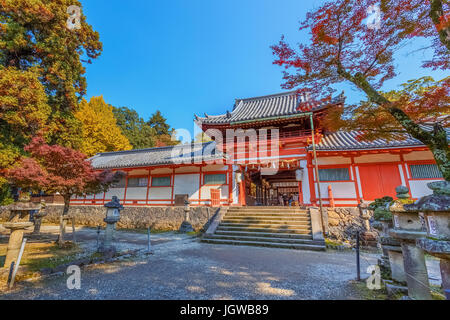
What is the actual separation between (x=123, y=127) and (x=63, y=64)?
2725 centimetres

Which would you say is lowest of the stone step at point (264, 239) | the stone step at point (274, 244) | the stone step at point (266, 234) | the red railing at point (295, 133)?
the stone step at point (274, 244)

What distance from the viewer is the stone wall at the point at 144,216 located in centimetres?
1087

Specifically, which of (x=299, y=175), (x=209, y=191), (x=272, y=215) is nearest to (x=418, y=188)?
(x=299, y=175)

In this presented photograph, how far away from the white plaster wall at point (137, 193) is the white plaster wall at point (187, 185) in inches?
104

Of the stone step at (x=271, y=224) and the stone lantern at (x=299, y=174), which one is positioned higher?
the stone lantern at (x=299, y=174)

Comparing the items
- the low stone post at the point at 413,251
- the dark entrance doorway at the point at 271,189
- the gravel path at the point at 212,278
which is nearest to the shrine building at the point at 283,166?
the dark entrance doorway at the point at 271,189

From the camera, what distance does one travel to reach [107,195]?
48.6 ft

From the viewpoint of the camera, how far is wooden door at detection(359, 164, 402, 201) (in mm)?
9607

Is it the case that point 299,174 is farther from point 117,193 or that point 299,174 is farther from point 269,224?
point 117,193

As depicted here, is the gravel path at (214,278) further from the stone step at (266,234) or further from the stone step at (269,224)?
the stone step at (269,224)

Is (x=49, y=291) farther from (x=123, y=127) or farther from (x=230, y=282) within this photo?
(x=123, y=127)

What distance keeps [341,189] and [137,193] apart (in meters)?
13.4

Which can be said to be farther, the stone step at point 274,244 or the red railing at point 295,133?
the red railing at point 295,133

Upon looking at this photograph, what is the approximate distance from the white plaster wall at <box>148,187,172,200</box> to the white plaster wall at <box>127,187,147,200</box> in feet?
1.73
